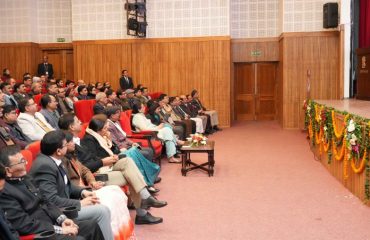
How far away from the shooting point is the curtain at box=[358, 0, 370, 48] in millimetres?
11461

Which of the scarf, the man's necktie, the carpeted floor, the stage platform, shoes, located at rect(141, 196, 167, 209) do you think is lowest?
the carpeted floor

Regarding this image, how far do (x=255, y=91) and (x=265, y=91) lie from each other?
0.32m

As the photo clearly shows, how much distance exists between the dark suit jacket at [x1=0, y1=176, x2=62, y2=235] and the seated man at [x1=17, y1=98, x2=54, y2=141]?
9.17 feet

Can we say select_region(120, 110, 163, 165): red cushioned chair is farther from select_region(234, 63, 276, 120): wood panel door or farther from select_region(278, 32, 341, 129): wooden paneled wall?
select_region(234, 63, 276, 120): wood panel door

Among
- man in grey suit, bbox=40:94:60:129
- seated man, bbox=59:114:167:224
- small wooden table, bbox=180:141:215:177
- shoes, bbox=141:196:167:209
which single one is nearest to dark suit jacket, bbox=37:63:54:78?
man in grey suit, bbox=40:94:60:129

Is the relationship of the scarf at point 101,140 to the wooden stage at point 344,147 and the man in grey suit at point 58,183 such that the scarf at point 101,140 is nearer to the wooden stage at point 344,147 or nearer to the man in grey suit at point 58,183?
the man in grey suit at point 58,183

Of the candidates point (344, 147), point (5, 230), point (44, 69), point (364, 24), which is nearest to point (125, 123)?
point (344, 147)

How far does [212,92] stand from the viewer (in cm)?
1393

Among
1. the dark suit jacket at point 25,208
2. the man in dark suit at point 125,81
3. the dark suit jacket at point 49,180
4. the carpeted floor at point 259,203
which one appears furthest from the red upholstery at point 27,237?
the man in dark suit at point 125,81

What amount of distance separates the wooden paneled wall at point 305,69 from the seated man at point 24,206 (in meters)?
10.7

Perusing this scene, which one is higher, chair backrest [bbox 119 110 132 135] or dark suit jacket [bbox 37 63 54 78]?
dark suit jacket [bbox 37 63 54 78]

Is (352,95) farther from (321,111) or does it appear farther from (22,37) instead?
(22,37)

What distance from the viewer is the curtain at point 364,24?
11.5 meters

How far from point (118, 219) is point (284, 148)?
20.7 feet
